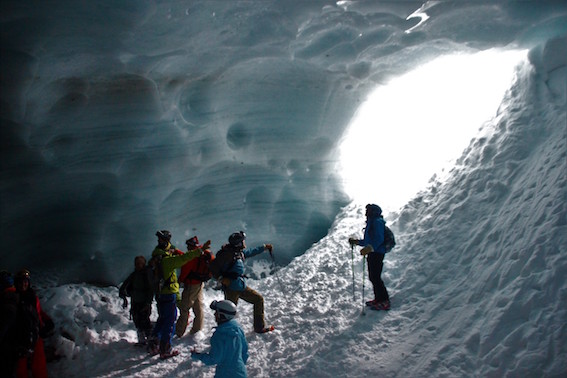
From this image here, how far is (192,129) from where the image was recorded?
25.8 feet

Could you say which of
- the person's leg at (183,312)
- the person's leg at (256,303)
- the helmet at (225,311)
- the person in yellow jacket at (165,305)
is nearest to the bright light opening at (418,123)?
the person's leg at (256,303)

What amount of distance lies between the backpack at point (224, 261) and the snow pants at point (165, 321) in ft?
1.85

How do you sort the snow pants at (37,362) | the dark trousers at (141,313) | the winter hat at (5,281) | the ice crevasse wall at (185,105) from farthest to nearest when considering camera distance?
the ice crevasse wall at (185,105)
the dark trousers at (141,313)
the snow pants at (37,362)
the winter hat at (5,281)

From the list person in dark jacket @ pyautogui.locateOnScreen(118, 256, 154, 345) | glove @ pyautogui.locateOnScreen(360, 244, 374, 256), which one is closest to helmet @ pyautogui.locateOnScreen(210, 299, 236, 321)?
person in dark jacket @ pyautogui.locateOnScreen(118, 256, 154, 345)

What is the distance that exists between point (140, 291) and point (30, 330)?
118 cm

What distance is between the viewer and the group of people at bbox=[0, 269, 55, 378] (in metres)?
4.25

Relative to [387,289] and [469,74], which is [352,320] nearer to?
[387,289]

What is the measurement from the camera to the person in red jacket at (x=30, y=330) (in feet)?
14.8

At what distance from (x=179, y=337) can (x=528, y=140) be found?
5.99 meters

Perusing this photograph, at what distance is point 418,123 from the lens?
10.4 metres

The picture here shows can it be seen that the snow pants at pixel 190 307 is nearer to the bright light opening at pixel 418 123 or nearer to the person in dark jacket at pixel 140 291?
the person in dark jacket at pixel 140 291

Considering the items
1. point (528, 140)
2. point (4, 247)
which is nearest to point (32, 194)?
point (4, 247)

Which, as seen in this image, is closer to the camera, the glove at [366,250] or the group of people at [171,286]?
the group of people at [171,286]

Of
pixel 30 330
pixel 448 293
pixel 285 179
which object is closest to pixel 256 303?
pixel 448 293
